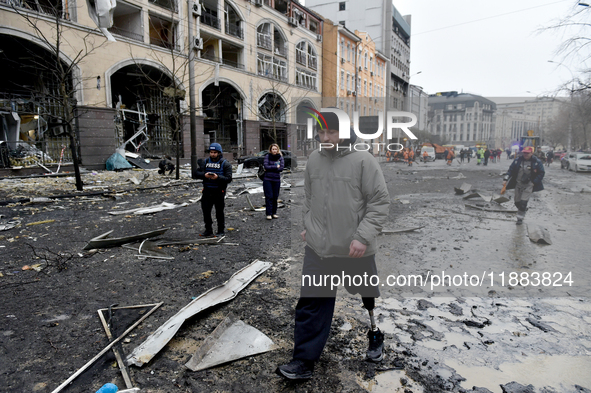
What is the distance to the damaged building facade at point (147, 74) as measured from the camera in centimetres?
1691

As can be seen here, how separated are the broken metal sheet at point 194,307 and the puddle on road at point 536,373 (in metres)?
2.30

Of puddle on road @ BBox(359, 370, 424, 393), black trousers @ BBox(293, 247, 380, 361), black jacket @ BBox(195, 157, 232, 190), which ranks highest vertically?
black jacket @ BBox(195, 157, 232, 190)

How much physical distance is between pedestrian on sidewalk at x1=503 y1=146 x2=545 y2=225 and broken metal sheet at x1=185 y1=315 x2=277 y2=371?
23.8 feet

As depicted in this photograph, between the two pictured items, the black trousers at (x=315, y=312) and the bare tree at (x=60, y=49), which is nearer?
the black trousers at (x=315, y=312)

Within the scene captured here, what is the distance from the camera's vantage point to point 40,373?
8.82 ft

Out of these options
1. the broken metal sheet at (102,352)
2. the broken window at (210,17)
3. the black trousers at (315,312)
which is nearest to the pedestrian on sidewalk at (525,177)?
the black trousers at (315,312)

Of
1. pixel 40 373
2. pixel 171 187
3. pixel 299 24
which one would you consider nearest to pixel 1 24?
pixel 171 187

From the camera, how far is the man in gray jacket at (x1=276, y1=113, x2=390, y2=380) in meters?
2.60

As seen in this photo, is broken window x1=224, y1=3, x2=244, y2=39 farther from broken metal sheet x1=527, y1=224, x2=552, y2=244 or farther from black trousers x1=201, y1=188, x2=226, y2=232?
broken metal sheet x1=527, y1=224, x2=552, y2=244

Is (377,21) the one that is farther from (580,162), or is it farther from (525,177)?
(525,177)

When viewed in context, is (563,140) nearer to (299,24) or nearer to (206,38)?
(299,24)

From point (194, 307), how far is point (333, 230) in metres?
1.86

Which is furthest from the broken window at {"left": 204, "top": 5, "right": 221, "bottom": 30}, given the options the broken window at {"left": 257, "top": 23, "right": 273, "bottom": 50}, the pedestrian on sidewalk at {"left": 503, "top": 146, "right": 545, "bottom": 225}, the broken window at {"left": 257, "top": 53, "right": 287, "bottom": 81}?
the pedestrian on sidewalk at {"left": 503, "top": 146, "right": 545, "bottom": 225}

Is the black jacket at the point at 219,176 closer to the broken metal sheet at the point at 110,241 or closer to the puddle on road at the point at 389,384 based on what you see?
the broken metal sheet at the point at 110,241
